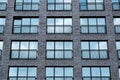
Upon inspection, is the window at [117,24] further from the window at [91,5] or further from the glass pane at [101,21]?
the window at [91,5]

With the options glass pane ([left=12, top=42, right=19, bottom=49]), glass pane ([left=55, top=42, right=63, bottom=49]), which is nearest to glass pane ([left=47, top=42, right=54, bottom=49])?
glass pane ([left=55, top=42, right=63, bottom=49])

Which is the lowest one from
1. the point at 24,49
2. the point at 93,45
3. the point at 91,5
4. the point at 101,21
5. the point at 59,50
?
the point at 59,50

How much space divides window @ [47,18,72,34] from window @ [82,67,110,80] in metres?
5.07

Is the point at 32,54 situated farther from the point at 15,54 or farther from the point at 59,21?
the point at 59,21

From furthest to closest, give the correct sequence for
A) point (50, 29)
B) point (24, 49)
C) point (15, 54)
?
point (50, 29), point (24, 49), point (15, 54)

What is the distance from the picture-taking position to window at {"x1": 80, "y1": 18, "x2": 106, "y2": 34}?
3312 centimetres

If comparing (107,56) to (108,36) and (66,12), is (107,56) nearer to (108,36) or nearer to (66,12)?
(108,36)

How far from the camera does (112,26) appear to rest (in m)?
33.0

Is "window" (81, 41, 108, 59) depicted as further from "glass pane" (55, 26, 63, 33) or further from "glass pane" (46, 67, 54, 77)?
"glass pane" (46, 67, 54, 77)

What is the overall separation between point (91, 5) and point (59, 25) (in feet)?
15.4

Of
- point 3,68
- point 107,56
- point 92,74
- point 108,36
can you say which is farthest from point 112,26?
point 3,68

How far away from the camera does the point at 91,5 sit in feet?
113

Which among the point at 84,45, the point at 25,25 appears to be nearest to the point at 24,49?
the point at 25,25

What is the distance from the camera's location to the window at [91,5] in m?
34.3
